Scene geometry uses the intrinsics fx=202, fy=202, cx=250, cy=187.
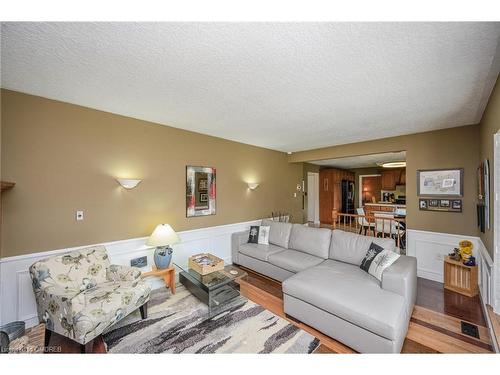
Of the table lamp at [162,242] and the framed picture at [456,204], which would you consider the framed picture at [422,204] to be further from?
the table lamp at [162,242]

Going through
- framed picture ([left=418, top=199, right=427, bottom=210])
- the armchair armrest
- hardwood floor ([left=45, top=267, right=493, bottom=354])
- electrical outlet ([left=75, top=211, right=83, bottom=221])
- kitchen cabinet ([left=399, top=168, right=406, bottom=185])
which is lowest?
hardwood floor ([left=45, top=267, right=493, bottom=354])

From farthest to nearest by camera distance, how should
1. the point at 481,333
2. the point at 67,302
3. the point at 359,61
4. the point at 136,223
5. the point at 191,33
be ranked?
the point at 136,223 → the point at 481,333 → the point at 67,302 → the point at 359,61 → the point at 191,33

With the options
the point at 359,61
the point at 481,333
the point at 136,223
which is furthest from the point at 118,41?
the point at 481,333

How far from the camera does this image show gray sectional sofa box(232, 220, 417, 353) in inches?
66.2

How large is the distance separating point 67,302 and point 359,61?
→ 3042 mm

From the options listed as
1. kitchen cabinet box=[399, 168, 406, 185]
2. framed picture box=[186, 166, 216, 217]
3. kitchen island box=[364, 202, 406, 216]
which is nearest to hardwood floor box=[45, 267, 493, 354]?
framed picture box=[186, 166, 216, 217]

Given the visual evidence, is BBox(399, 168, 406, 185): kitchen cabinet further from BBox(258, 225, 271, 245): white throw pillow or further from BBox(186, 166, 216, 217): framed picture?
BBox(186, 166, 216, 217): framed picture

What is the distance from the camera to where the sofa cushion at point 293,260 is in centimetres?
281

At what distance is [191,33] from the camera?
127 centimetres

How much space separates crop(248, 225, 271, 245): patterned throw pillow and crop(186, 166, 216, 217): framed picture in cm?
86

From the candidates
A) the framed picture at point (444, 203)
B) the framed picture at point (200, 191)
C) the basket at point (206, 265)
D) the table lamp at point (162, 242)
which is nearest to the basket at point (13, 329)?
the table lamp at point (162, 242)

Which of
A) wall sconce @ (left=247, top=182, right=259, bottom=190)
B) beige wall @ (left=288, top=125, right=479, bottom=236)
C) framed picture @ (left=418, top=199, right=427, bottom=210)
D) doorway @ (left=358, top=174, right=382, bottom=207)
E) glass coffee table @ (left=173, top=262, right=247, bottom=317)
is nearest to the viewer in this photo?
glass coffee table @ (left=173, top=262, right=247, bottom=317)
